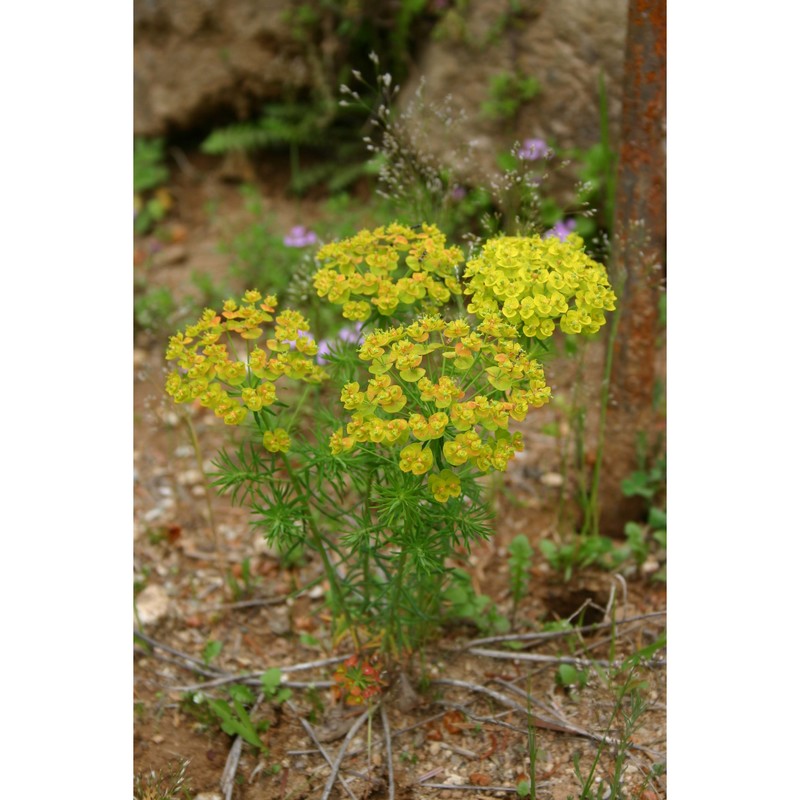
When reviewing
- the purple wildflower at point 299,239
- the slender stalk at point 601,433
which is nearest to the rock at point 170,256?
the purple wildflower at point 299,239

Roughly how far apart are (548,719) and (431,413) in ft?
3.58

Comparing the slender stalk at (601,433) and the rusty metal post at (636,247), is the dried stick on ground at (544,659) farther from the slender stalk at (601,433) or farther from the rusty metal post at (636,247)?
the rusty metal post at (636,247)

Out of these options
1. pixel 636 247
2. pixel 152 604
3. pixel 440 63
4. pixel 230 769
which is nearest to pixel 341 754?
pixel 230 769

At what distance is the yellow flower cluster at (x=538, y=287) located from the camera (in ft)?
7.30

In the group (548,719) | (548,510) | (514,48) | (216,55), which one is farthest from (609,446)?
(216,55)

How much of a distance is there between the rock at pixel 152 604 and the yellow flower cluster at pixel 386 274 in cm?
139

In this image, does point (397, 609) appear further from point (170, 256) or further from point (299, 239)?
point (170, 256)

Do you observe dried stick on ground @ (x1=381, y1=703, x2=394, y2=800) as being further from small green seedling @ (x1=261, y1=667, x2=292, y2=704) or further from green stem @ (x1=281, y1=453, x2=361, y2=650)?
small green seedling @ (x1=261, y1=667, x2=292, y2=704)

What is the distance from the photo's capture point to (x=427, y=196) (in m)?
2.95

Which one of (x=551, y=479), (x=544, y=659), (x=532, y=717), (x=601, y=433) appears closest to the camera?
(x=532, y=717)

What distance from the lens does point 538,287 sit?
7.43ft

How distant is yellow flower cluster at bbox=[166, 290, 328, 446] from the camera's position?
2.25 m

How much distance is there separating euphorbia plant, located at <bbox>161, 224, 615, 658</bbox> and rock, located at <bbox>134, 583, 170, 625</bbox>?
3.01ft

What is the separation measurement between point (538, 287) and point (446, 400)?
1.28ft
